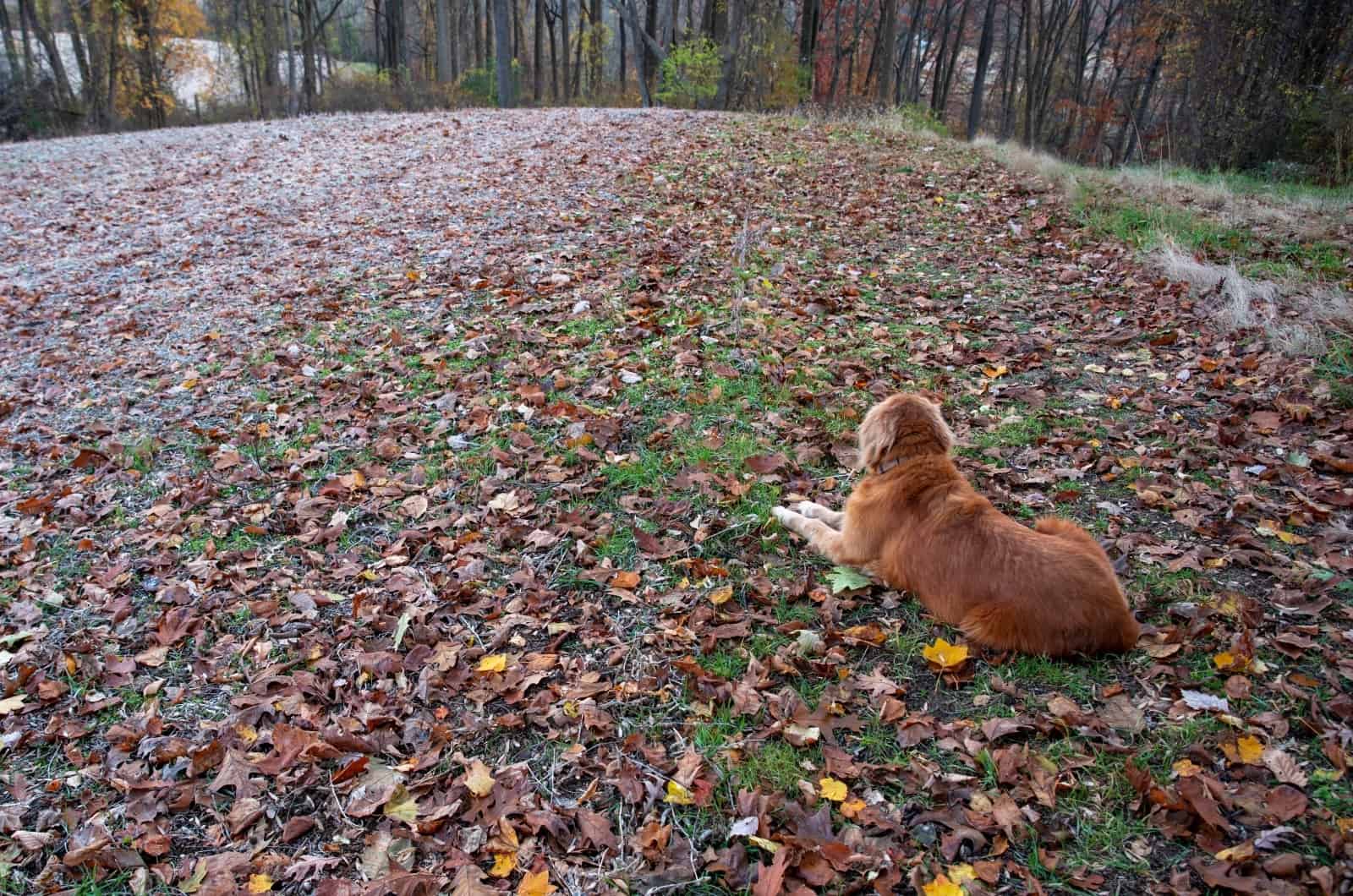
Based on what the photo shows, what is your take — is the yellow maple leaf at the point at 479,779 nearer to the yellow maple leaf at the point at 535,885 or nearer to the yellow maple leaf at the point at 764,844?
the yellow maple leaf at the point at 535,885

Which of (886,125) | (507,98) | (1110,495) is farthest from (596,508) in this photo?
(507,98)

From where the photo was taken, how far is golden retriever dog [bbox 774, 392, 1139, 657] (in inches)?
123

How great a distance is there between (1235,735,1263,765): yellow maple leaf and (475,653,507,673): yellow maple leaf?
9.54 ft

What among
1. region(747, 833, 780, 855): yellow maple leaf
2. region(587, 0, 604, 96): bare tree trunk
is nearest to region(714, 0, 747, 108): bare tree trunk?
region(587, 0, 604, 96): bare tree trunk

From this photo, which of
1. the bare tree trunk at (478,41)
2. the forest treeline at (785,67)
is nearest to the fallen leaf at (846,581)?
the forest treeline at (785,67)

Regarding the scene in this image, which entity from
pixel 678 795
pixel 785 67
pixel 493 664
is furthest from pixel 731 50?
pixel 678 795

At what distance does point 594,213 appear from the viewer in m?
9.84

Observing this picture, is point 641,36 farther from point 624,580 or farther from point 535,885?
point 535,885

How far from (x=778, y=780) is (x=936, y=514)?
1.40 m

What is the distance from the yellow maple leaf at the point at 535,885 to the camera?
252 centimetres

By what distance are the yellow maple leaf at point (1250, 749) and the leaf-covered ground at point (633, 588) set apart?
0.04ft

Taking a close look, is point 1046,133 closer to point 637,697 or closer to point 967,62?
point 967,62

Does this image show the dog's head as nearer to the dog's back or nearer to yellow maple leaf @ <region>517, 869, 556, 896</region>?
the dog's back

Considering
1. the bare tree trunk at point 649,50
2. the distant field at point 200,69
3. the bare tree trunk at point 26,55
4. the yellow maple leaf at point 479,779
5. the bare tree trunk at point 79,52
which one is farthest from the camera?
the distant field at point 200,69
